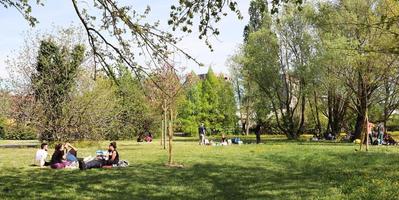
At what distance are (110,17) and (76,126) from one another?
28.3 meters

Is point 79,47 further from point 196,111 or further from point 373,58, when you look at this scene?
point 196,111

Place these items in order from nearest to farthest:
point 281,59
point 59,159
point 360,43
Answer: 1. point 59,159
2. point 360,43
3. point 281,59

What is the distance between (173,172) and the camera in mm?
16312

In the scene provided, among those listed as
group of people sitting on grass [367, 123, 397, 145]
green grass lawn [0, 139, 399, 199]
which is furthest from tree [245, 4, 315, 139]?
green grass lawn [0, 139, 399, 199]

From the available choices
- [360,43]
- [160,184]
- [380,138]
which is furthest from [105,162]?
[360,43]

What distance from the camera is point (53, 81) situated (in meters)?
35.3

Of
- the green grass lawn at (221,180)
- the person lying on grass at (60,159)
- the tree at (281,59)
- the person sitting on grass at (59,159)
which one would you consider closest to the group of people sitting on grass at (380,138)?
the tree at (281,59)

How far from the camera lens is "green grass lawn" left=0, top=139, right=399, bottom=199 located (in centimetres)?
1181

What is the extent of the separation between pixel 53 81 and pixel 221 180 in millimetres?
24353

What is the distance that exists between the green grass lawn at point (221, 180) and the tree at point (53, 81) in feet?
50.7

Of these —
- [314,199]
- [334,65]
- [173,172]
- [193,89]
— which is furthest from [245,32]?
[314,199]

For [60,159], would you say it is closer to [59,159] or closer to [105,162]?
[59,159]

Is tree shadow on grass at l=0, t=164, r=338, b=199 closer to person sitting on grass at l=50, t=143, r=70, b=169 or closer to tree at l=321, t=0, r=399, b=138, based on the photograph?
person sitting on grass at l=50, t=143, r=70, b=169

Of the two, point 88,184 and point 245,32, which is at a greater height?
point 245,32
